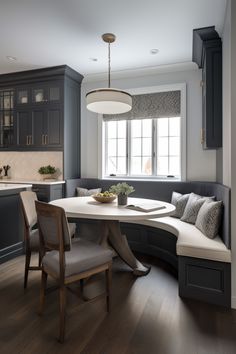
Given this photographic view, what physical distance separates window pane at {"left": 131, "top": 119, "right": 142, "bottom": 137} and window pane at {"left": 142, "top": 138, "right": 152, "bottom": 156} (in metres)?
0.16

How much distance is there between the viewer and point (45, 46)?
3.29m

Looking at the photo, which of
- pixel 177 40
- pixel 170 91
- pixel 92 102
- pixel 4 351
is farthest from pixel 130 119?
pixel 4 351

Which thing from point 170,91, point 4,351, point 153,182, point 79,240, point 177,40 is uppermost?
point 177,40

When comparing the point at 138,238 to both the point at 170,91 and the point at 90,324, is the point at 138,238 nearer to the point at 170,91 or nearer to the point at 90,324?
the point at 90,324

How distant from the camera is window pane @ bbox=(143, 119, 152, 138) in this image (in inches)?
165

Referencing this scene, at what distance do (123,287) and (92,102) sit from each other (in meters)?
1.89

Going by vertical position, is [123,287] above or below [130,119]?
below

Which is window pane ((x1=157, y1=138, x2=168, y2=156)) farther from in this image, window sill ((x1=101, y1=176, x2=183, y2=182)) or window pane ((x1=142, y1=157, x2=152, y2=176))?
window sill ((x1=101, y1=176, x2=183, y2=182))

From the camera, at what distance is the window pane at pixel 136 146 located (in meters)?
4.27

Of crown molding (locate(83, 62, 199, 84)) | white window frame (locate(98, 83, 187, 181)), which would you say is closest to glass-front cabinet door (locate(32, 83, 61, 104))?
crown molding (locate(83, 62, 199, 84))

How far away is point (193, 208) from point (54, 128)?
2.60m

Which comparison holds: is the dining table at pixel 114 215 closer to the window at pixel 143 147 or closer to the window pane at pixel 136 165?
the window at pixel 143 147

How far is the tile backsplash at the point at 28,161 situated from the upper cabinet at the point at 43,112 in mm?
235

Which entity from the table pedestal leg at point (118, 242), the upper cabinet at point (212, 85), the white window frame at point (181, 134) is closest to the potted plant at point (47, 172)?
the white window frame at point (181, 134)
